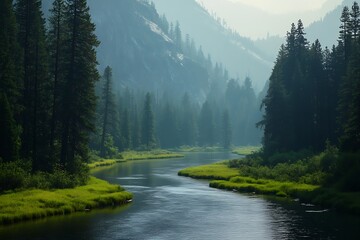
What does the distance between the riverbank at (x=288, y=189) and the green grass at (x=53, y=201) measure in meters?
16.9

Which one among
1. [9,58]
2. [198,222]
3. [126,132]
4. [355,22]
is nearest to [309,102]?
[355,22]

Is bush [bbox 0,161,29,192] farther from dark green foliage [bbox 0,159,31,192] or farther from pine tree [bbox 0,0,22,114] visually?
pine tree [bbox 0,0,22,114]

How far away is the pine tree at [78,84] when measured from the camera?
58.1 m

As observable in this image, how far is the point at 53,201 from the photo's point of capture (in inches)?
1703

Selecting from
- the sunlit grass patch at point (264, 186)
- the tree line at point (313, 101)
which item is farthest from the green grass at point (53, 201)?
the tree line at point (313, 101)

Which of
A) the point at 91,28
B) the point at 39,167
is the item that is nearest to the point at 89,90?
the point at 91,28

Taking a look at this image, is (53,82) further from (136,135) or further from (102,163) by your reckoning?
(136,135)

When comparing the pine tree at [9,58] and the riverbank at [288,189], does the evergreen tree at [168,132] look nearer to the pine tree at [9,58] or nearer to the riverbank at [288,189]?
the riverbank at [288,189]

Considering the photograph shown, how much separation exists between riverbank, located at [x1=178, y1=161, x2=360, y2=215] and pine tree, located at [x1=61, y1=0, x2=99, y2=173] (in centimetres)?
2007

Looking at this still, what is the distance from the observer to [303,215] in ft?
142

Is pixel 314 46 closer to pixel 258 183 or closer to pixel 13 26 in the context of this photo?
pixel 258 183

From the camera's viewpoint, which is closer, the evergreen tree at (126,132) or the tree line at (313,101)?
the tree line at (313,101)

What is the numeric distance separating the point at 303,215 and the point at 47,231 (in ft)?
74.5

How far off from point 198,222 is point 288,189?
20121mm
